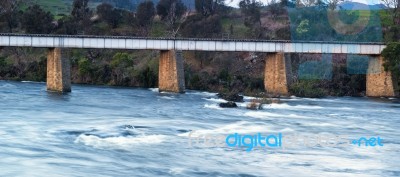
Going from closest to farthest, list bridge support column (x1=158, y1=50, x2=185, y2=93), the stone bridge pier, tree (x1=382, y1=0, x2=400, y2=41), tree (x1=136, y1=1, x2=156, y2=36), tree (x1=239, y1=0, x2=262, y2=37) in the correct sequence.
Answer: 1. bridge support column (x1=158, y1=50, x2=185, y2=93)
2. the stone bridge pier
3. tree (x1=382, y1=0, x2=400, y2=41)
4. tree (x1=239, y1=0, x2=262, y2=37)
5. tree (x1=136, y1=1, x2=156, y2=36)

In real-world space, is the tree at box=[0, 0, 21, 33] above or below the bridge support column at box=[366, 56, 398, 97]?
above

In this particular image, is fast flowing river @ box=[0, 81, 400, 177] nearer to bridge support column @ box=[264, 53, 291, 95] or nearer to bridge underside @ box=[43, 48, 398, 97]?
bridge underside @ box=[43, 48, 398, 97]

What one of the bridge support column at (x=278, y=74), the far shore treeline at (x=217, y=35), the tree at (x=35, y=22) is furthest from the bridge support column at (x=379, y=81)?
the tree at (x=35, y=22)

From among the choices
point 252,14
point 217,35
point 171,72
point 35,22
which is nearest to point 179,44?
point 171,72

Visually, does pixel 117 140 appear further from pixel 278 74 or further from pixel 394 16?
pixel 394 16

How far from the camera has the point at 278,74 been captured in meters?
74.2

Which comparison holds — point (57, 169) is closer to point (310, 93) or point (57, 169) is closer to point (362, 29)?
point (310, 93)

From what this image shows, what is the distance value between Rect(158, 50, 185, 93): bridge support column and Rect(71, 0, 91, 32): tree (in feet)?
147

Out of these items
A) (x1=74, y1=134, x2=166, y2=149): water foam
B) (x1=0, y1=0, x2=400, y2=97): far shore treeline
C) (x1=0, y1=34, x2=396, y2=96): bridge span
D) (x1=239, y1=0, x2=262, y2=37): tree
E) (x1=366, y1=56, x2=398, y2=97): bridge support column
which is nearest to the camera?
(x1=74, y1=134, x2=166, y2=149): water foam

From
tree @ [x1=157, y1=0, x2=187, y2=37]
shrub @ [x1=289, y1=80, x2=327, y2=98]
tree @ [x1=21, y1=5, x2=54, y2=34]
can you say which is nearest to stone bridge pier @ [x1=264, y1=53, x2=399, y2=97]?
shrub @ [x1=289, y1=80, x2=327, y2=98]

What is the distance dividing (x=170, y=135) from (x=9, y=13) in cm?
8124

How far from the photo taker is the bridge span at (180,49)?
69.4 meters

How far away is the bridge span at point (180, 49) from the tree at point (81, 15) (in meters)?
44.4

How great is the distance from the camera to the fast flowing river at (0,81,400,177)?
30.0 m
